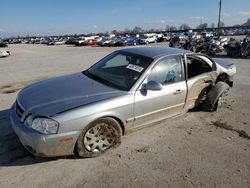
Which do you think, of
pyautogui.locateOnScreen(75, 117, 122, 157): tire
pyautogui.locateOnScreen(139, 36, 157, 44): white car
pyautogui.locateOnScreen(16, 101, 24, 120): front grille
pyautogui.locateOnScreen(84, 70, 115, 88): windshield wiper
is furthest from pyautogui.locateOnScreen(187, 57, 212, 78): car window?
pyautogui.locateOnScreen(139, 36, 157, 44): white car

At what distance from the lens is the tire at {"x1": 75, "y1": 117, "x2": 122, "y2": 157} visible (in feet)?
11.4

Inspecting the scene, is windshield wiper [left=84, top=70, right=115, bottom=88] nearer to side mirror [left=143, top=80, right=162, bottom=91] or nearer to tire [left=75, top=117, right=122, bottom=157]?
side mirror [left=143, top=80, right=162, bottom=91]

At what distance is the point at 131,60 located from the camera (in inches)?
176

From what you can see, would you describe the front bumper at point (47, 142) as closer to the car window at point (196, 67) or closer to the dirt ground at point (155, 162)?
the dirt ground at point (155, 162)

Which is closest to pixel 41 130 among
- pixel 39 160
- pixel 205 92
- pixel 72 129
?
pixel 72 129

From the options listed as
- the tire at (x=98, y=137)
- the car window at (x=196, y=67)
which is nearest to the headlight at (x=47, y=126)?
the tire at (x=98, y=137)

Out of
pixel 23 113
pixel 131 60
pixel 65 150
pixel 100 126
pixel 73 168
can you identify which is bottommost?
pixel 73 168

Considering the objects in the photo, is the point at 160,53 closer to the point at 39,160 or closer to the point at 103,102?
the point at 103,102

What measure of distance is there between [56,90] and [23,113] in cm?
66

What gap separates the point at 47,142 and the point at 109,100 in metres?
1.03

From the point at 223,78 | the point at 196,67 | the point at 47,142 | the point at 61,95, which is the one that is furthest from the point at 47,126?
the point at 223,78

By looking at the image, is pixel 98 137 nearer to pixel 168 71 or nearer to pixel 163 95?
pixel 163 95

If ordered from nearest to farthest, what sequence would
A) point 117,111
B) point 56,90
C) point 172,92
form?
point 117,111
point 56,90
point 172,92

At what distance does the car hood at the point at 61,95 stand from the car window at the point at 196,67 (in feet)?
5.75
